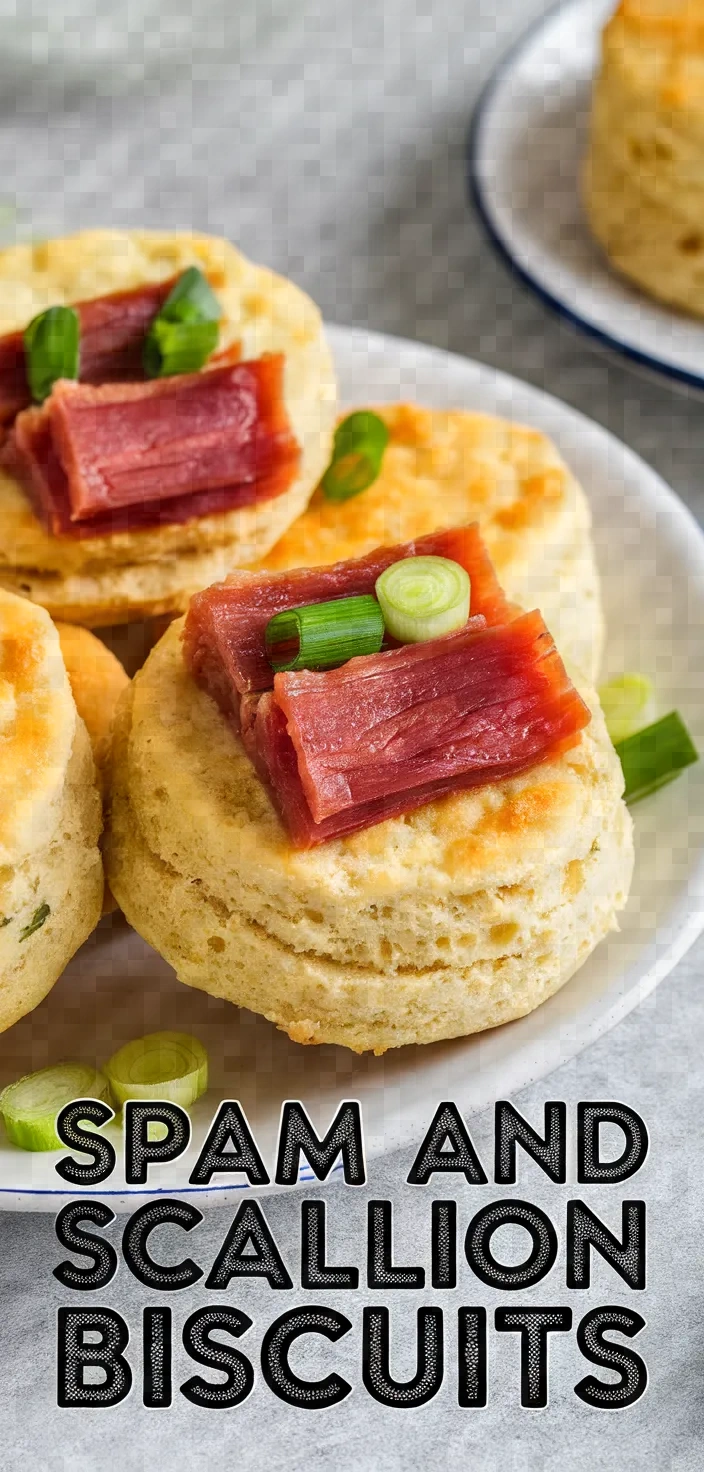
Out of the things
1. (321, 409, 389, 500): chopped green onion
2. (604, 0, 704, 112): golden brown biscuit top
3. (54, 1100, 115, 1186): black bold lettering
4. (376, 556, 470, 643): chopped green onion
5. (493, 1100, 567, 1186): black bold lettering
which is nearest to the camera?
(54, 1100, 115, 1186): black bold lettering

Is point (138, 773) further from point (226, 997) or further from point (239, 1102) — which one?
point (239, 1102)

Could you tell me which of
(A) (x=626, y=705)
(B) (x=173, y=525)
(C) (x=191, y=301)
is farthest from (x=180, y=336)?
(A) (x=626, y=705)

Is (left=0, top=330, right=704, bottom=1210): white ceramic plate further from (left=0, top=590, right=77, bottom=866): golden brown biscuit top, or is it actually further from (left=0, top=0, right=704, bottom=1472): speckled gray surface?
(left=0, top=590, right=77, bottom=866): golden brown biscuit top

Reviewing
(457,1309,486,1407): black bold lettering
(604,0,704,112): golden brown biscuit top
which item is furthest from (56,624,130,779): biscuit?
(604,0,704,112): golden brown biscuit top

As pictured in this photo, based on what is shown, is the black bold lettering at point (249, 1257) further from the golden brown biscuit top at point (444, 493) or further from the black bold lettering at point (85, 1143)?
the golden brown biscuit top at point (444, 493)

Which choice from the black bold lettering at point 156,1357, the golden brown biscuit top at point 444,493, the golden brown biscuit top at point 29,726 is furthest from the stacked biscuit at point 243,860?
the black bold lettering at point 156,1357

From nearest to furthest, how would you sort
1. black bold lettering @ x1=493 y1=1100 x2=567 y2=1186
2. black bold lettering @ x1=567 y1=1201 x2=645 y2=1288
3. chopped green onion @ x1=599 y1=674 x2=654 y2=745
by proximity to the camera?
black bold lettering @ x1=567 y1=1201 x2=645 y2=1288, black bold lettering @ x1=493 y1=1100 x2=567 y2=1186, chopped green onion @ x1=599 y1=674 x2=654 y2=745
